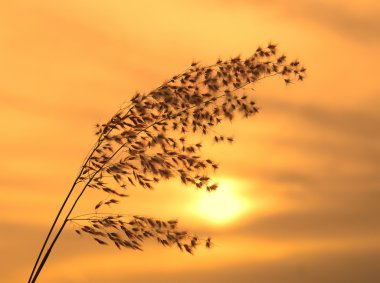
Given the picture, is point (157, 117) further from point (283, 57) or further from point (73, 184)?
point (283, 57)

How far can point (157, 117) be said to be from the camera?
32.2 feet

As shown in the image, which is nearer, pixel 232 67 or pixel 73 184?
pixel 73 184

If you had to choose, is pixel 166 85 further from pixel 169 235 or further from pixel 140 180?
pixel 169 235

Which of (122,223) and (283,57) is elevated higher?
(283,57)

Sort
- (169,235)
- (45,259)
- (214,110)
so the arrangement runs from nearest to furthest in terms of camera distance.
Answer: (45,259) → (169,235) → (214,110)

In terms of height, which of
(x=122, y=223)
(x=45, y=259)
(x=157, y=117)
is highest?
(x=157, y=117)

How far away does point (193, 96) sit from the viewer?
997 centimetres

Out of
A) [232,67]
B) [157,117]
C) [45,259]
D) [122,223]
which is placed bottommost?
[45,259]

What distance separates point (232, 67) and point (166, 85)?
3.62 ft

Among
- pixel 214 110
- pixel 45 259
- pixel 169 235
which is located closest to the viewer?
pixel 45 259

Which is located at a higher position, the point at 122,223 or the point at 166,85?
the point at 166,85

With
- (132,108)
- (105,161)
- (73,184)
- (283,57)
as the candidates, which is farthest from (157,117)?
(283,57)

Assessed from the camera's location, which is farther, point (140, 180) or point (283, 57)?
point (283, 57)

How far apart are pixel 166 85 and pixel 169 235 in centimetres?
217
